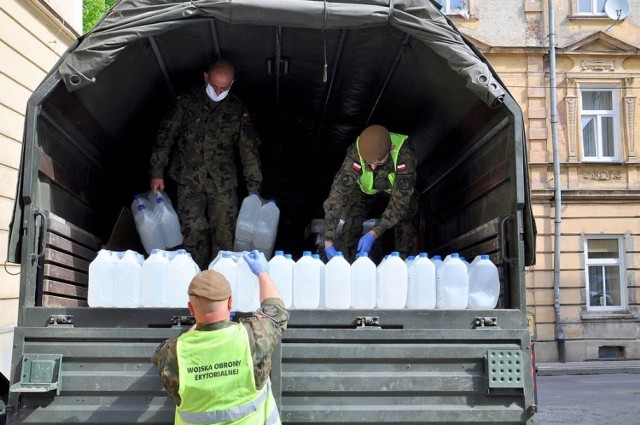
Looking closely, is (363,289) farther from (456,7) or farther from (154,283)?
(456,7)

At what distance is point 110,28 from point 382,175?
7.30 ft

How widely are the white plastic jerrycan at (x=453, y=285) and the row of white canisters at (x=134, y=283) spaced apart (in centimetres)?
138

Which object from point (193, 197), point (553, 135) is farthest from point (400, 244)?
point (553, 135)

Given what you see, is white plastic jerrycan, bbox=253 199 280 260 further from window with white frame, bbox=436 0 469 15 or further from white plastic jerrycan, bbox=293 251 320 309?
window with white frame, bbox=436 0 469 15

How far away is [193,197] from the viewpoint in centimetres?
571

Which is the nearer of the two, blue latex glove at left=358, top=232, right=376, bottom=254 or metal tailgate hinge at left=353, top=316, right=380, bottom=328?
metal tailgate hinge at left=353, top=316, right=380, bottom=328

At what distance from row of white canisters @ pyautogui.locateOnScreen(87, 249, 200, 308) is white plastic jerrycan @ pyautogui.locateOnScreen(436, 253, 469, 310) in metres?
1.38

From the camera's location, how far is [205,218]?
18.8ft

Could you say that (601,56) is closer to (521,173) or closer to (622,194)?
(622,194)

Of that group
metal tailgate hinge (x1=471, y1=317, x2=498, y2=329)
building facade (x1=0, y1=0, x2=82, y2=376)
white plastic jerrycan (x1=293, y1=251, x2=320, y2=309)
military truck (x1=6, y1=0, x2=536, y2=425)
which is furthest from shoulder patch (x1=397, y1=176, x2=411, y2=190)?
building facade (x1=0, y1=0, x2=82, y2=376)

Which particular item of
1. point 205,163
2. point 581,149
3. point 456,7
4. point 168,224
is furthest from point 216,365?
point 456,7

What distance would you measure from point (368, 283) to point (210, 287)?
48.2 inches

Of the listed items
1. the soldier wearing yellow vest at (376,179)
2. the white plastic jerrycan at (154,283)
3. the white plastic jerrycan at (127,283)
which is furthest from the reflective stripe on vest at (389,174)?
the white plastic jerrycan at (127,283)

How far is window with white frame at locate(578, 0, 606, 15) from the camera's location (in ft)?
61.3
